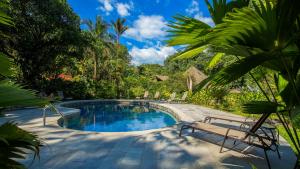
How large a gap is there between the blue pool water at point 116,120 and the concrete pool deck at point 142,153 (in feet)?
13.0

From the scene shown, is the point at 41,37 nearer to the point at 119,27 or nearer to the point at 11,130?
the point at 119,27

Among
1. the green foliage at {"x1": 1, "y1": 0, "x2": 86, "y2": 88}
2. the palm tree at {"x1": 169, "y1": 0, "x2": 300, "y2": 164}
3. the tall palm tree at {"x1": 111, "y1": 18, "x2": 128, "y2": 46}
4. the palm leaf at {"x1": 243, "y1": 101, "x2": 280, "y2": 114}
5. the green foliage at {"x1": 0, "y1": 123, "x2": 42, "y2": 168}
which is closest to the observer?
the green foliage at {"x1": 0, "y1": 123, "x2": 42, "y2": 168}

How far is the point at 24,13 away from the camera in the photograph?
1420 cm

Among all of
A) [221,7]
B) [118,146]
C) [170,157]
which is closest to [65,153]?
[118,146]

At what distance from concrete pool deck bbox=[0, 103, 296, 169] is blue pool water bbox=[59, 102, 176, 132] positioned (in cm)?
397

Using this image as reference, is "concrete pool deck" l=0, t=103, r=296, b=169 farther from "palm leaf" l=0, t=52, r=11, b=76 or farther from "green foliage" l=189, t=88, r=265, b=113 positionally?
"green foliage" l=189, t=88, r=265, b=113

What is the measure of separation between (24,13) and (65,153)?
12861mm

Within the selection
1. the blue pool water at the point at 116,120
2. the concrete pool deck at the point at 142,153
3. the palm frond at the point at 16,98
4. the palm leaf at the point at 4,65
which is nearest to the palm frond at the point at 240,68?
the palm frond at the point at 16,98

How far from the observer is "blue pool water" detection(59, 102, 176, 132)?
35.9ft

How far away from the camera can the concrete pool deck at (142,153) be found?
414cm

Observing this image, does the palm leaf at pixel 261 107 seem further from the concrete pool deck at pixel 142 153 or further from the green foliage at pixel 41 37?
the green foliage at pixel 41 37

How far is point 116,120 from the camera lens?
43.8 ft

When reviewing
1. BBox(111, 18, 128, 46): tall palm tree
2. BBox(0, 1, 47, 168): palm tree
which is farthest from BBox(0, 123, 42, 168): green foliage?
BBox(111, 18, 128, 46): tall palm tree

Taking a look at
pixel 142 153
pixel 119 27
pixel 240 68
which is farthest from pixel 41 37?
pixel 240 68
